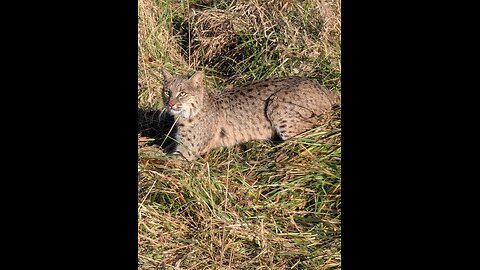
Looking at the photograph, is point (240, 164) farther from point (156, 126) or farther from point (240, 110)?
point (156, 126)

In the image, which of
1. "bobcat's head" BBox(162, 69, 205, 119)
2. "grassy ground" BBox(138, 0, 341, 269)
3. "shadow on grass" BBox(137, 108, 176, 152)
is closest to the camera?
"grassy ground" BBox(138, 0, 341, 269)

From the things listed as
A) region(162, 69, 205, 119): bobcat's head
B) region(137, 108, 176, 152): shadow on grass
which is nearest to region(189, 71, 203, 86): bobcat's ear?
region(162, 69, 205, 119): bobcat's head

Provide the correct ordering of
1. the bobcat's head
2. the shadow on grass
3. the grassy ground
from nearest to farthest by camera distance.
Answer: the grassy ground
the bobcat's head
the shadow on grass

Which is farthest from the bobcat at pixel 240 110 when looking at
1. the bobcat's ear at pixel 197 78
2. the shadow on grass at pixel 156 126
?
the shadow on grass at pixel 156 126

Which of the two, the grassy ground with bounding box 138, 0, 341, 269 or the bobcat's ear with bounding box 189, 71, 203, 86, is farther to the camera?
the bobcat's ear with bounding box 189, 71, 203, 86

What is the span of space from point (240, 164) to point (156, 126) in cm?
118

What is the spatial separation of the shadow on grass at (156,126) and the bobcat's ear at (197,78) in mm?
470

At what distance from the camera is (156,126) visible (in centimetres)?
619

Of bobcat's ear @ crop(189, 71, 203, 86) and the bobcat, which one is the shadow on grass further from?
bobcat's ear @ crop(189, 71, 203, 86)

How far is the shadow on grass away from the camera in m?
6.07

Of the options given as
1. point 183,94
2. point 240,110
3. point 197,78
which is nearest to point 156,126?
point 183,94
